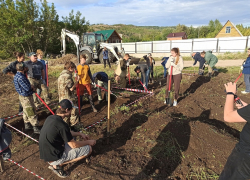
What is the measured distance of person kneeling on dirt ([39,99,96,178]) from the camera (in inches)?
105

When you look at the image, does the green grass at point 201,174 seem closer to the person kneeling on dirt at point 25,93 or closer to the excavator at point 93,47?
the person kneeling on dirt at point 25,93

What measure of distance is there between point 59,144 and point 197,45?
2314 cm

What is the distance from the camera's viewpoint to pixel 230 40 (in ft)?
66.4

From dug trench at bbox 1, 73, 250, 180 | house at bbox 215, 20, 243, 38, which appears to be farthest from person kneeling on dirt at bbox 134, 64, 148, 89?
house at bbox 215, 20, 243, 38

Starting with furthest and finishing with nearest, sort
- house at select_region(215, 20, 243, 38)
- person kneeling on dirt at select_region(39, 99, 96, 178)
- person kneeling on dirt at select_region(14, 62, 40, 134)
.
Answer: house at select_region(215, 20, 243, 38)
person kneeling on dirt at select_region(14, 62, 40, 134)
person kneeling on dirt at select_region(39, 99, 96, 178)

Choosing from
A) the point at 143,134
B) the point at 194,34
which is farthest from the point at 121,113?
the point at 194,34

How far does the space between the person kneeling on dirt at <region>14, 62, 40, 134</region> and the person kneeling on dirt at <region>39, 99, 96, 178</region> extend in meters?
1.72

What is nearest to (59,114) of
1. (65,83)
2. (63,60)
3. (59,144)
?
(59,144)

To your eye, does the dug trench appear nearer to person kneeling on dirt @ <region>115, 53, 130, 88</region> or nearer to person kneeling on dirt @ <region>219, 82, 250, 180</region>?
person kneeling on dirt @ <region>219, 82, 250, 180</region>

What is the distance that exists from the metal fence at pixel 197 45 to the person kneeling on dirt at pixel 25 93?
1971cm

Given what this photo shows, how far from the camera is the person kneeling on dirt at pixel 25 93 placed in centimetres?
397

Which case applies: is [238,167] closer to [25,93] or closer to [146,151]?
[146,151]

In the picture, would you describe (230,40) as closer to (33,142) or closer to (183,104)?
(183,104)

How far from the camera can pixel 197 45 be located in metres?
22.3
